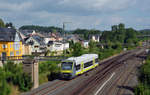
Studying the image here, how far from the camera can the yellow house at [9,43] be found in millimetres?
55491

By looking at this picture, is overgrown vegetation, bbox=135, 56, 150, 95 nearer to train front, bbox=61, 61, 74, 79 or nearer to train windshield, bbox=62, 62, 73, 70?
train front, bbox=61, 61, 74, 79

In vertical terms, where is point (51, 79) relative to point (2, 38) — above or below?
below

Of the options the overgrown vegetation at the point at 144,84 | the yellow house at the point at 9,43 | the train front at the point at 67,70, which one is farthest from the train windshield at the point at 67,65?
the yellow house at the point at 9,43

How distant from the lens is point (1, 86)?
60.8 ft

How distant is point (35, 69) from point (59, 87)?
12.9 ft

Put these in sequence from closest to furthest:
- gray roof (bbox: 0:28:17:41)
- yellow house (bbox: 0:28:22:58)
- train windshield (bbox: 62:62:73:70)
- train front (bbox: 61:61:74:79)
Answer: train front (bbox: 61:61:74:79) → train windshield (bbox: 62:62:73:70) → yellow house (bbox: 0:28:22:58) → gray roof (bbox: 0:28:17:41)

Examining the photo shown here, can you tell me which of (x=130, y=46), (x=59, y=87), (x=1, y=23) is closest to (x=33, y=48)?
(x=1, y=23)

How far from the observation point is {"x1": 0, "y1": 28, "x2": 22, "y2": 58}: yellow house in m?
55.5

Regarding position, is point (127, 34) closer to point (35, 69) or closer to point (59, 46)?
point (59, 46)

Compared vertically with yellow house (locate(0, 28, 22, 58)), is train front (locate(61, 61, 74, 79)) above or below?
below

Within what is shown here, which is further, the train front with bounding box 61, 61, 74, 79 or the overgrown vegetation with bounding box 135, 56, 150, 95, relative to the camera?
the train front with bounding box 61, 61, 74, 79

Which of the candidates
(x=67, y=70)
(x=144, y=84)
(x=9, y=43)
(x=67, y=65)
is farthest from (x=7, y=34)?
(x=144, y=84)

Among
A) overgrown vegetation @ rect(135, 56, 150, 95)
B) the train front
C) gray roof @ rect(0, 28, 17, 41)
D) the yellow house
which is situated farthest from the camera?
gray roof @ rect(0, 28, 17, 41)

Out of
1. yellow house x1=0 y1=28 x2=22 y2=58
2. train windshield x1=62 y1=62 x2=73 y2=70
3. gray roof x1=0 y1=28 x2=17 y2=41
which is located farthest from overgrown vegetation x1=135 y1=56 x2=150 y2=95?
gray roof x1=0 y1=28 x2=17 y2=41
